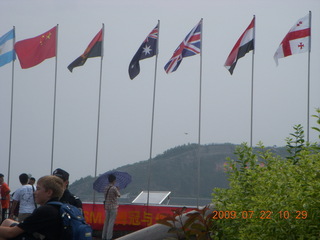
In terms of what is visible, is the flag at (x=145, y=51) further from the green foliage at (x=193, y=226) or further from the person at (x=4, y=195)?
the green foliage at (x=193, y=226)

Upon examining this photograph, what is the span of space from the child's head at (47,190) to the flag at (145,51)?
1478cm

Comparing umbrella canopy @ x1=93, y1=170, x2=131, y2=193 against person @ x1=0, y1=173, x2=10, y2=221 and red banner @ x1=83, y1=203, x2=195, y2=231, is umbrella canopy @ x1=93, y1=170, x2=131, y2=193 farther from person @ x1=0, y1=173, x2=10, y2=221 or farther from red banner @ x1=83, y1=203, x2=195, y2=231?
person @ x1=0, y1=173, x2=10, y2=221

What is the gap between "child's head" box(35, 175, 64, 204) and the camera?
18.6ft

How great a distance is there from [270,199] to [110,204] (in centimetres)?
1085

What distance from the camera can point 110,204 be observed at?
16.2 m

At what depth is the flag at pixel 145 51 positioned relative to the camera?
67.6 feet

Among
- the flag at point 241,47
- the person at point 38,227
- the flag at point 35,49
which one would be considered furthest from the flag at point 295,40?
the person at point 38,227

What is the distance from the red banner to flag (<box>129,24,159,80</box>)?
4478mm

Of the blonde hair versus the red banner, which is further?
the red banner

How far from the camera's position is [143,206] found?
17.8 metres

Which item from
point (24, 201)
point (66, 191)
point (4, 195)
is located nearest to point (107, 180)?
point (4, 195)

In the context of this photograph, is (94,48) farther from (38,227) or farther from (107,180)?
(38,227)

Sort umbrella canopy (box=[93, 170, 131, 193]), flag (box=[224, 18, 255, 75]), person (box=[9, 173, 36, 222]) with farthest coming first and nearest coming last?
flag (box=[224, 18, 255, 75]) < umbrella canopy (box=[93, 170, 131, 193]) < person (box=[9, 173, 36, 222])
